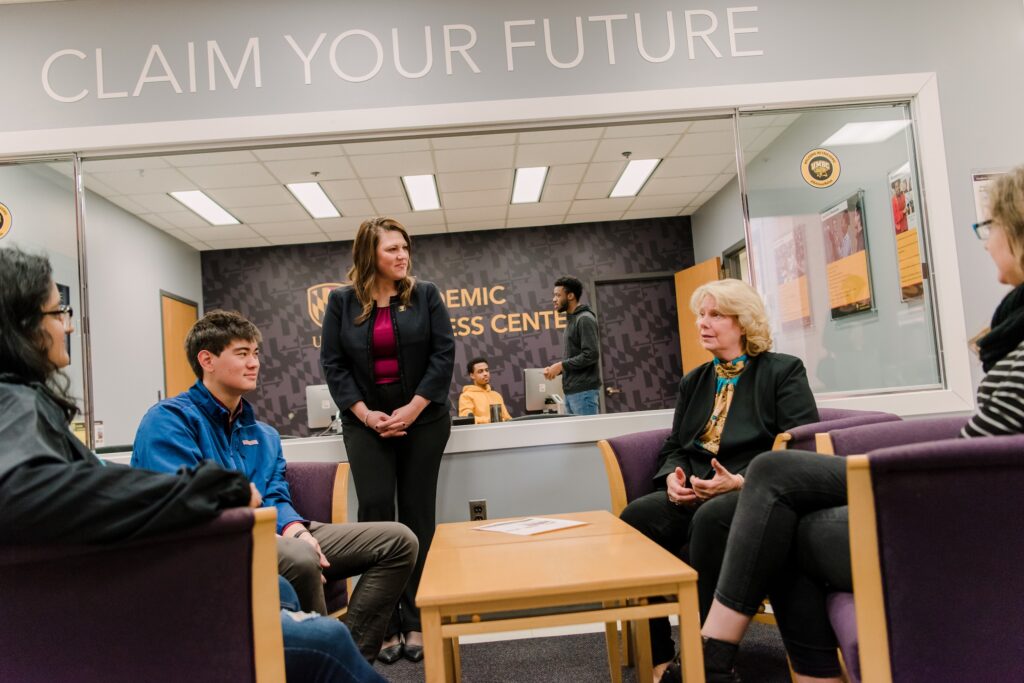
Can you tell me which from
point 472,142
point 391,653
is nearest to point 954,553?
point 391,653

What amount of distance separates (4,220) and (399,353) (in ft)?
7.28

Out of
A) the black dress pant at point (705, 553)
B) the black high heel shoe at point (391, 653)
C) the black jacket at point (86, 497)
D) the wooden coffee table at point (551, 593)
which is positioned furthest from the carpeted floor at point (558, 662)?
the black jacket at point (86, 497)

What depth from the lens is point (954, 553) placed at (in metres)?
1.15

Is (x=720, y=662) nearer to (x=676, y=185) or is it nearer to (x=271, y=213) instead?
(x=676, y=185)

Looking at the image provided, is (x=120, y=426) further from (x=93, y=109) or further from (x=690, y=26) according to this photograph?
(x=690, y=26)

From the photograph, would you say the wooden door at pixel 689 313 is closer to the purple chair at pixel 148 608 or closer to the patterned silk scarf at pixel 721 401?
the patterned silk scarf at pixel 721 401

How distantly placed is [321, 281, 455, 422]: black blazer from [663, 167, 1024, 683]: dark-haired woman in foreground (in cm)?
157

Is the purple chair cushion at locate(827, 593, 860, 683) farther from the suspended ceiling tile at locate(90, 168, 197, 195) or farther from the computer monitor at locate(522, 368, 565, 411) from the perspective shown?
the suspended ceiling tile at locate(90, 168, 197, 195)

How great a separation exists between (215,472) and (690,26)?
10.7ft

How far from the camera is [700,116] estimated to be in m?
3.57

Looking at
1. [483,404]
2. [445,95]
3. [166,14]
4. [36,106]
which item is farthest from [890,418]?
[483,404]

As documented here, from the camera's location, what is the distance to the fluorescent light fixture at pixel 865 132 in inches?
146

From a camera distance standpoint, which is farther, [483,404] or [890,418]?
[483,404]

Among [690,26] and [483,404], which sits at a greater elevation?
[690,26]
